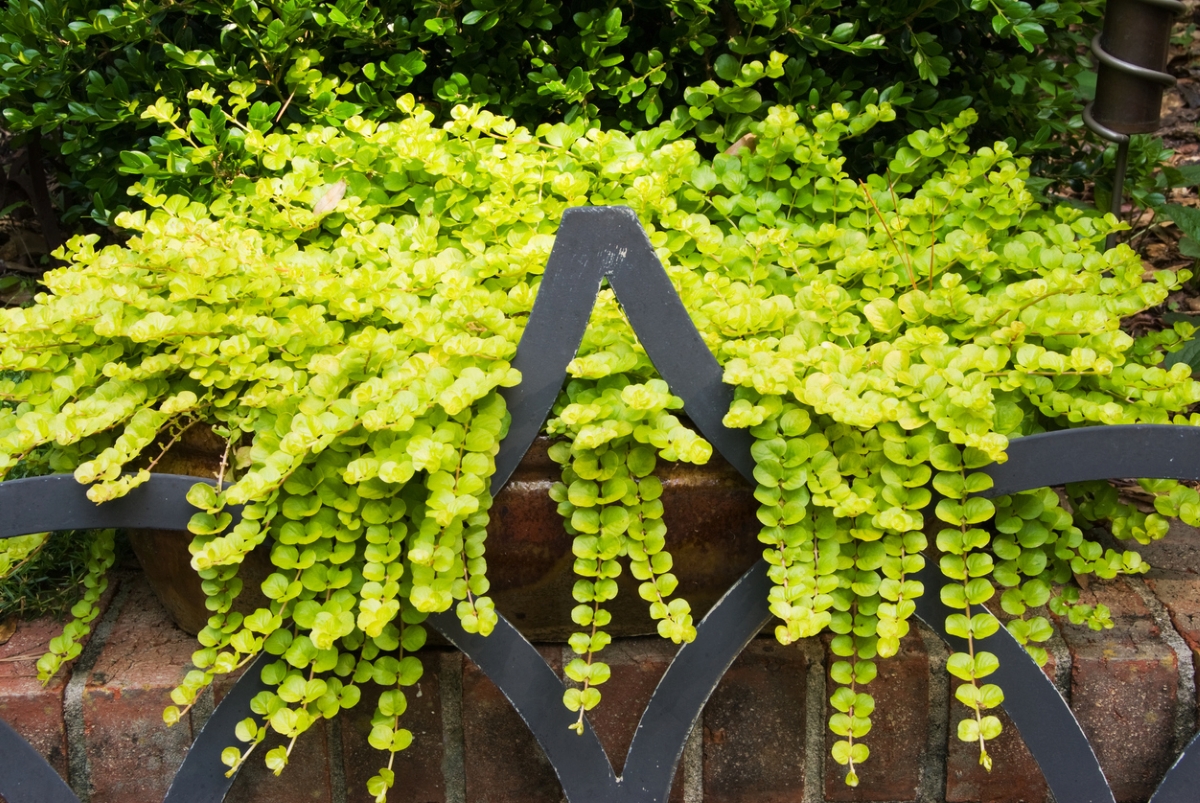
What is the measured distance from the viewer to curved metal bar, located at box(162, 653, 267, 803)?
1.04 metres

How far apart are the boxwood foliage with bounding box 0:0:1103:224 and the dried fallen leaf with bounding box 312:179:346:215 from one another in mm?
204

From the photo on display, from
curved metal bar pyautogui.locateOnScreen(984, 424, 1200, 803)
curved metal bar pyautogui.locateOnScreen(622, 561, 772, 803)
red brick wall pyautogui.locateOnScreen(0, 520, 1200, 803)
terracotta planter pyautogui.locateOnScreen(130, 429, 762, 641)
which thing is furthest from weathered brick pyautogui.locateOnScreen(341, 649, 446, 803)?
curved metal bar pyautogui.locateOnScreen(984, 424, 1200, 803)

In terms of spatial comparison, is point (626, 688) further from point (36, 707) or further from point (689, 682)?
point (36, 707)

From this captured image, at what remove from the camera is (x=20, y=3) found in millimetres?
1497

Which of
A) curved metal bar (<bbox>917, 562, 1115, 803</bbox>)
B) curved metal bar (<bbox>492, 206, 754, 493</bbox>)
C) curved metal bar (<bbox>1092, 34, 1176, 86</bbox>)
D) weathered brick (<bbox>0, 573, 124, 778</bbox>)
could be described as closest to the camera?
curved metal bar (<bbox>492, 206, 754, 493</bbox>)

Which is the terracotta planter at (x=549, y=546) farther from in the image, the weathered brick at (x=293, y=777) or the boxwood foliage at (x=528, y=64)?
the boxwood foliage at (x=528, y=64)

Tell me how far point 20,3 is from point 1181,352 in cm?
186

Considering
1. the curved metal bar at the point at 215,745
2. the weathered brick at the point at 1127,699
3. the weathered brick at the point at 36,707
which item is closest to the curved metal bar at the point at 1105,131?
the weathered brick at the point at 1127,699

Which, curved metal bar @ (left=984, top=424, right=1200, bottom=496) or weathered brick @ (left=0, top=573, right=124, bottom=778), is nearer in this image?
curved metal bar @ (left=984, top=424, right=1200, bottom=496)

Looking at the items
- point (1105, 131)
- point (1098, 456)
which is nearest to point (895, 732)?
point (1098, 456)

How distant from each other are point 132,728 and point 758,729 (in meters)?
0.78

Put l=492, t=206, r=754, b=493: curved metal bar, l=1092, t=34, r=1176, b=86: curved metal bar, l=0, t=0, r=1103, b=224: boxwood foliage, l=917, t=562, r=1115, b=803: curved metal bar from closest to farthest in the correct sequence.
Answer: l=492, t=206, r=754, b=493: curved metal bar → l=917, t=562, r=1115, b=803: curved metal bar → l=1092, t=34, r=1176, b=86: curved metal bar → l=0, t=0, r=1103, b=224: boxwood foliage

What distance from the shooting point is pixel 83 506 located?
1003 mm

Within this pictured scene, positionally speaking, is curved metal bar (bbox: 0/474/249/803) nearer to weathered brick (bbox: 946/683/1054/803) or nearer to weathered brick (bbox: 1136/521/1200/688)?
weathered brick (bbox: 946/683/1054/803)
